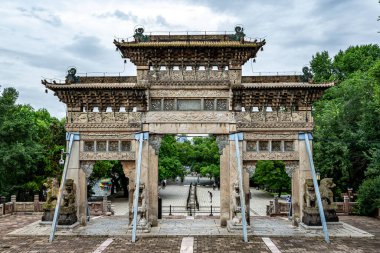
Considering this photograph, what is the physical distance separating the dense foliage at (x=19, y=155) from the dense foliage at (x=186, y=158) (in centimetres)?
1103

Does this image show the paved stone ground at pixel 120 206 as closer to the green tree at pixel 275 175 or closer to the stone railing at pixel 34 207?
the stone railing at pixel 34 207

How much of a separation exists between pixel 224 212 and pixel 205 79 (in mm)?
6589

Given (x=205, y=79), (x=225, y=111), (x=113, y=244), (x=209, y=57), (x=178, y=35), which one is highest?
(x=178, y=35)

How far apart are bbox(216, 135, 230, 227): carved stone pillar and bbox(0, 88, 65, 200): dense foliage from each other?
1530 centimetres

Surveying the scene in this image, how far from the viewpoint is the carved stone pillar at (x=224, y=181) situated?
17172 millimetres

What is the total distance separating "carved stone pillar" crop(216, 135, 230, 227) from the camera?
56.3 feet

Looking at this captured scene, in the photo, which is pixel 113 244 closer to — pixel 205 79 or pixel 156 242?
pixel 156 242

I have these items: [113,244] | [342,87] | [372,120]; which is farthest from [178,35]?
[342,87]

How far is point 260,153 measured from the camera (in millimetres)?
17281

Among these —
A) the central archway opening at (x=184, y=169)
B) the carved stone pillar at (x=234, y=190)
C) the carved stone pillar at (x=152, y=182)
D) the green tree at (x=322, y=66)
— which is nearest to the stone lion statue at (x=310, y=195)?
the carved stone pillar at (x=234, y=190)

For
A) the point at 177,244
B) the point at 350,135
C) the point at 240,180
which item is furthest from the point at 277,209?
the point at 177,244

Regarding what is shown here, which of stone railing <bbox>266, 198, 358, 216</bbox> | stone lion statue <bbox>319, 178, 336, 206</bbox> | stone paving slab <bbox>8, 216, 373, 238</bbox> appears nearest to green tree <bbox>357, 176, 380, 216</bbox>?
stone railing <bbox>266, 198, 358, 216</bbox>

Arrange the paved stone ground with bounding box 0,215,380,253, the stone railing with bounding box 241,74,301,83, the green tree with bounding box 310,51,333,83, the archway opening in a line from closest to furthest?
1. the paved stone ground with bounding box 0,215,380,253
2. the stone railing with bounding box 241,74,301,83
3. the archway opening
4. the green tree with bounding box 310,51,333,83

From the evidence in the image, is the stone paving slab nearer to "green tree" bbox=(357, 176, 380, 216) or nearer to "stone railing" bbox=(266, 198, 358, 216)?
"stone railing" bbox=(266, 198, 358, 216)
